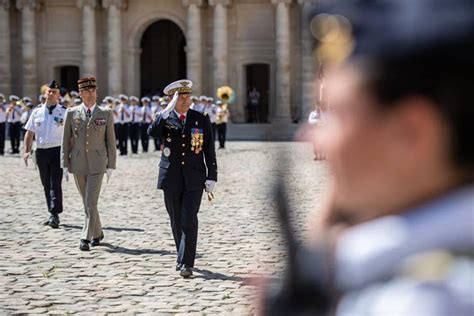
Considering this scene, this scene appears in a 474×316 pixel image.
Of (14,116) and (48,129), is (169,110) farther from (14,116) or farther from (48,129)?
(14,116)

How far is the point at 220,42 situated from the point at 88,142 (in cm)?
3100

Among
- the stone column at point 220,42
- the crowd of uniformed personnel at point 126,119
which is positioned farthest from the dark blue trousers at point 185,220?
the stone column at point 220,42

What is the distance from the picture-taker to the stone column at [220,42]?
136 ft

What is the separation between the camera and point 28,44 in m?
42.2

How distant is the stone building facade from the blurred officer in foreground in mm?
38609

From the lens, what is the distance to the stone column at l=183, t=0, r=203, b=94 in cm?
4147

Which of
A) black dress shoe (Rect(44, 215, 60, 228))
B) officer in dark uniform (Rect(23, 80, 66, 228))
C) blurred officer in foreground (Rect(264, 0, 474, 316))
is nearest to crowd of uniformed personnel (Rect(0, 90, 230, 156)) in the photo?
officer in dark uniform (Rect(23, 80, 66, 228))

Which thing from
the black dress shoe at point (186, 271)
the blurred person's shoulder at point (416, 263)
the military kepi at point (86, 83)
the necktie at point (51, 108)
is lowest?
the black dress shoe at point (186, 271)

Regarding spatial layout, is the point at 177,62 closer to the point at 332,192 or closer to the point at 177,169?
the point at 177,169

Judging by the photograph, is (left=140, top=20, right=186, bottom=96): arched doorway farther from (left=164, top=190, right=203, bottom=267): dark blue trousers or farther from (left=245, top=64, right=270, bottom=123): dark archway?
(left=164, top=190, right=203, bottom=267): dark blue trousers

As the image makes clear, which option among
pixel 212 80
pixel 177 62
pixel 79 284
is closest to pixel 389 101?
pixel 79 284

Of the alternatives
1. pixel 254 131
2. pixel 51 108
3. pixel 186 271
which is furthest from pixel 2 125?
pixel 186 271

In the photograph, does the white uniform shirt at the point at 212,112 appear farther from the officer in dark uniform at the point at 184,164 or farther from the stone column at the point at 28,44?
the officer in dark uniform at the point at 184,164

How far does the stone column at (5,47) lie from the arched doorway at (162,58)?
367 inches
